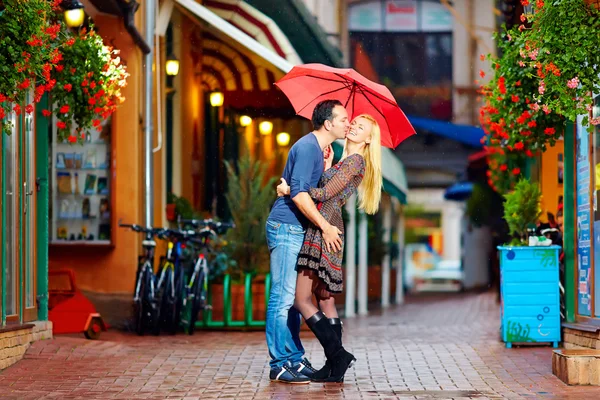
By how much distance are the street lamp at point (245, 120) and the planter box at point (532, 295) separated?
7253mm

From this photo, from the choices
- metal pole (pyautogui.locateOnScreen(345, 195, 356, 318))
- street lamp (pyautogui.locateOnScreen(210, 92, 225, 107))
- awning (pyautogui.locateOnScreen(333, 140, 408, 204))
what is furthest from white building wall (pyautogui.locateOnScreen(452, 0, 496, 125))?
metal pole (pyautogui.locateOnScreen(345, 195, 356, 318))

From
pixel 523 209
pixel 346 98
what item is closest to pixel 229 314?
pixel 523 209

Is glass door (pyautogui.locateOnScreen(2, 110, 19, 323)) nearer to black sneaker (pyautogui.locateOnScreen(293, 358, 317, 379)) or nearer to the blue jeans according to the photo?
the blue jeans

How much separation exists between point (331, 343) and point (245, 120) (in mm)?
9713

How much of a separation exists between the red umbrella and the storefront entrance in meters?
2.18

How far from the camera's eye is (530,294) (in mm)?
9945

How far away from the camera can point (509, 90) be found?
32.1 ft

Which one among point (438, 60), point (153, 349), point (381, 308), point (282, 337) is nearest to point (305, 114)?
point (282, 337)

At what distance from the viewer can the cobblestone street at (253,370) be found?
6918mm

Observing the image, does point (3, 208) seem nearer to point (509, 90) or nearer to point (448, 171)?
point (509, 90)

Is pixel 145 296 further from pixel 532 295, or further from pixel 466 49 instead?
pixel 466 49

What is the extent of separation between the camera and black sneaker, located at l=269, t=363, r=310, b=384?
7.28 meters

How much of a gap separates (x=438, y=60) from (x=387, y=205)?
21.7 meters

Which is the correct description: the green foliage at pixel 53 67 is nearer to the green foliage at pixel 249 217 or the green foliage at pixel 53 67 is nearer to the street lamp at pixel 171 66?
the green foliage at pixel 249 217
